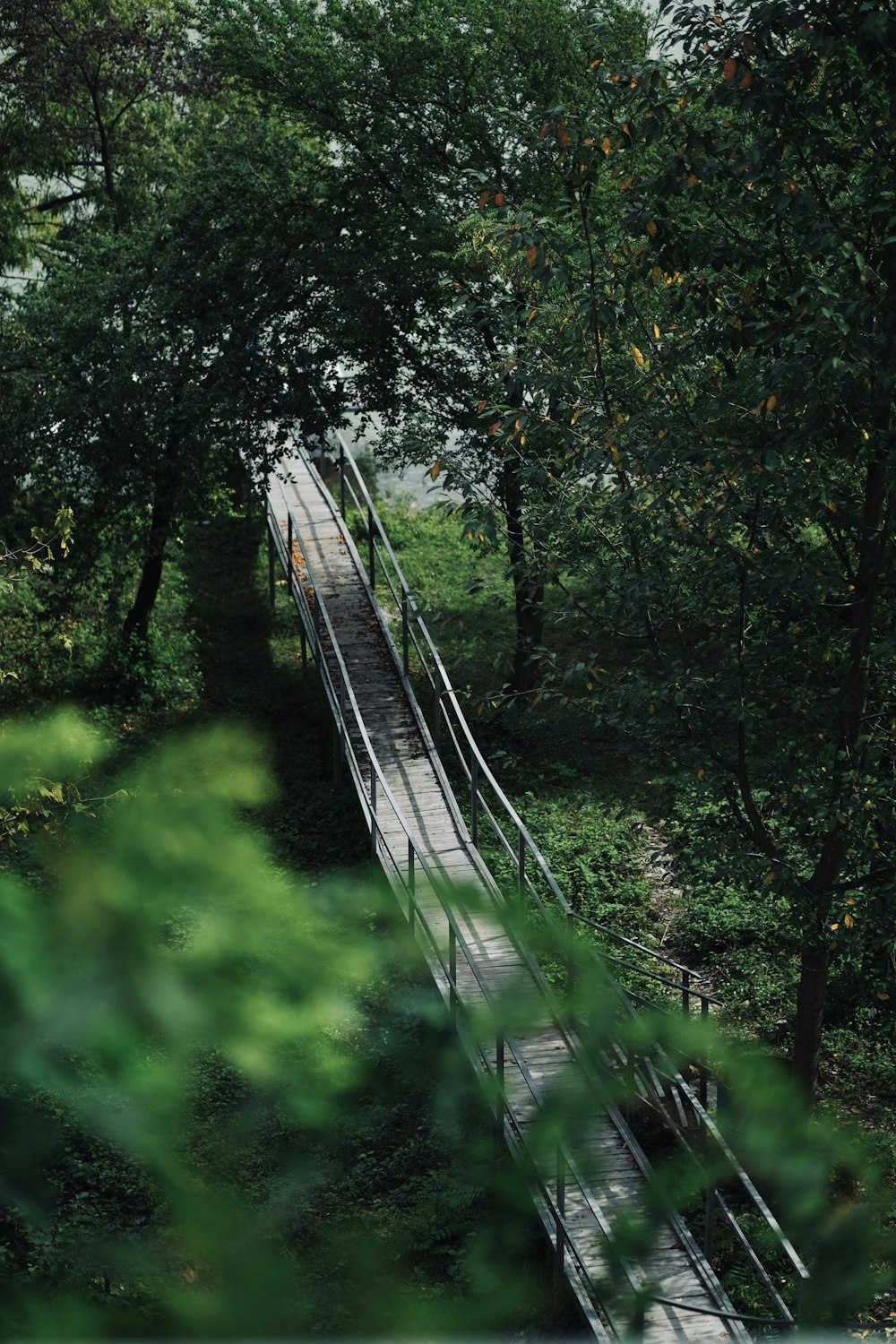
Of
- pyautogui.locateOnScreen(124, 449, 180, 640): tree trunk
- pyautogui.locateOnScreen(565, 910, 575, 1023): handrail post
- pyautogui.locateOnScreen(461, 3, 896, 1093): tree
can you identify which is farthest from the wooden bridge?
pyautogui.locateOnScreen(124, 449, 180, 640): tree trunk

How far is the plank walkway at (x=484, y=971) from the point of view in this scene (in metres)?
1.87

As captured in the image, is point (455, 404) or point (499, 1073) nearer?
point (499, 1073)

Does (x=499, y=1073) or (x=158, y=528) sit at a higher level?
(x=158, y=528)

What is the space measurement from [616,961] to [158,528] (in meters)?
13.1

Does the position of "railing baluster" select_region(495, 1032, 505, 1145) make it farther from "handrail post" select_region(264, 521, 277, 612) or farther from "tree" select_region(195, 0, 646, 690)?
"handrail post" select_region(264, 521, 277, 612)

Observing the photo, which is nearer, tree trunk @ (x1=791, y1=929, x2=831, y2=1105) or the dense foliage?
the dense foliage

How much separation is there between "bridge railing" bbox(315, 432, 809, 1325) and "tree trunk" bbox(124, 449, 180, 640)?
266 cm

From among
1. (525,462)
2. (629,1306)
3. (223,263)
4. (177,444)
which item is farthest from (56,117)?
(629,1306)

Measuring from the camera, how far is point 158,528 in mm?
16453

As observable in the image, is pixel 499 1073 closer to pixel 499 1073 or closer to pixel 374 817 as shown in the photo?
pixel 499 1073

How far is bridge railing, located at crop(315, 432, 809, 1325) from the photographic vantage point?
2.43 metres

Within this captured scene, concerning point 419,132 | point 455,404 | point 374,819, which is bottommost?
point 374,819

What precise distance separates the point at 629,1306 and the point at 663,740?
5.90m

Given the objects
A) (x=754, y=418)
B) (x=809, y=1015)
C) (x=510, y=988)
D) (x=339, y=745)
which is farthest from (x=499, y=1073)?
(x=339, y=745)
